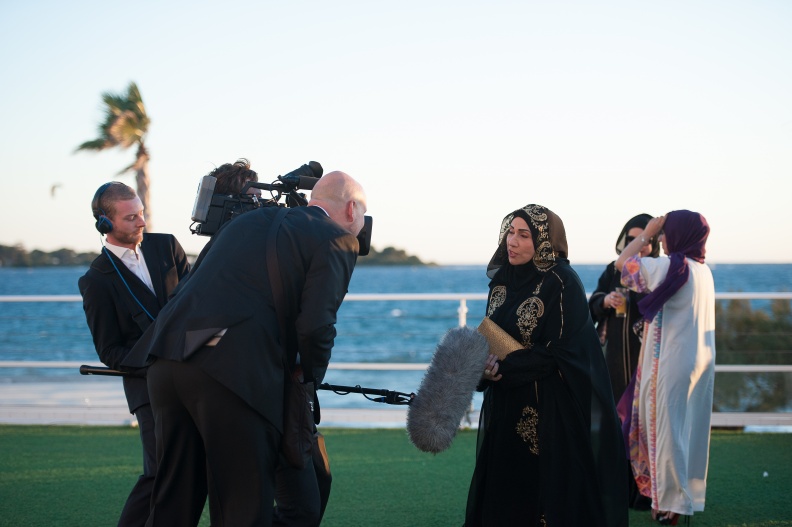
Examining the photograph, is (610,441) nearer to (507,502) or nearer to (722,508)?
(507,502)

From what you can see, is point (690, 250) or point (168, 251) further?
point (690, 250)

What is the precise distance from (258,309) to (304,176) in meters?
0.94

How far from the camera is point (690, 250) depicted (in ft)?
16.3

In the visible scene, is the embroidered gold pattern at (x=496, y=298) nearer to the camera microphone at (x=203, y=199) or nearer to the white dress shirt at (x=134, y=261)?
the camera microphone at (x=203, y=199)

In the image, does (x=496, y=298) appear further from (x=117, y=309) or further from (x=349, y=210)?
(x=117, y=309)

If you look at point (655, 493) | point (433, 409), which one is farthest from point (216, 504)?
point (655, 493)

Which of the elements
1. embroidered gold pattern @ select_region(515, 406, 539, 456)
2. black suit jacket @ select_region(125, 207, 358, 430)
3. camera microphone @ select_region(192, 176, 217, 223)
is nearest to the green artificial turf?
embroidered gold pattern @ select_region(515, 406, 539, 456)

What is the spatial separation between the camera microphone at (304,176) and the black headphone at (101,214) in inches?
37.6

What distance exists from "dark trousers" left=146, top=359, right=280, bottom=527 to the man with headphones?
27.0 inches

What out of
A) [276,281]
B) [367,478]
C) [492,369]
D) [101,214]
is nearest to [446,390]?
[492,369]

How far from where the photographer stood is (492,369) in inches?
148

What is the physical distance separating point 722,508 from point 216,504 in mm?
3732

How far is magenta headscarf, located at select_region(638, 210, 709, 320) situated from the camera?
486 centimetres

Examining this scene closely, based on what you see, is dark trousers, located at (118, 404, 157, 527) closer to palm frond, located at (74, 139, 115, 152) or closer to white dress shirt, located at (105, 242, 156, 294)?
white dress shirt, located at (105, 242, 156, 294)
